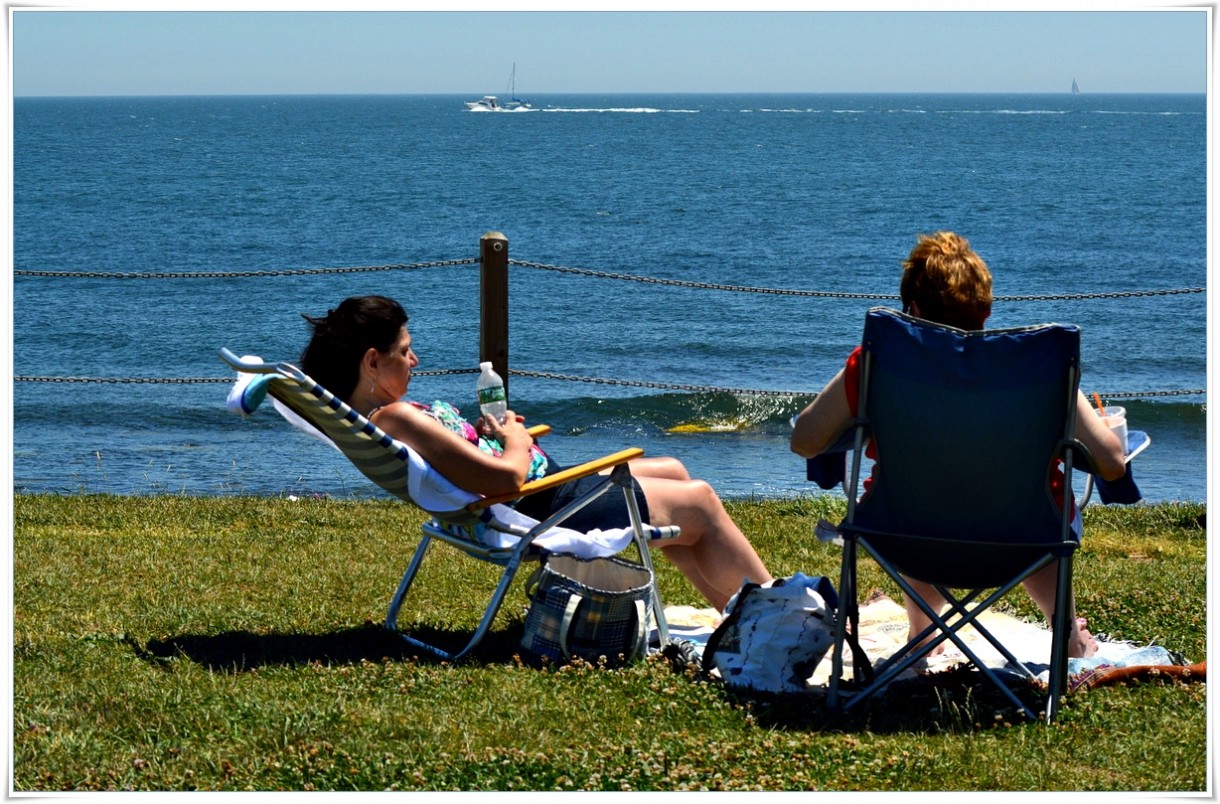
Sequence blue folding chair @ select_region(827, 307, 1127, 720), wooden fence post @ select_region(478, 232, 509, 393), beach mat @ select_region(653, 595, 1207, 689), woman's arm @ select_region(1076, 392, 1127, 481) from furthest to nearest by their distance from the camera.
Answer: wooden fence post @ select_region(478, 232, 509, 393)
beach mat @ select_region(653, 595, 1207, 689)
woman's arm @ select_region(1076, 392, 1127, 481)
blue folding chair @ select_region(827, 307, 1127, 720)

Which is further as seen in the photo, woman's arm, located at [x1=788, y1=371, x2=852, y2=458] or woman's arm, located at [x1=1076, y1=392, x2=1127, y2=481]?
woman's arm, located at [x1=788, y1=371, x2=852, y2=458]

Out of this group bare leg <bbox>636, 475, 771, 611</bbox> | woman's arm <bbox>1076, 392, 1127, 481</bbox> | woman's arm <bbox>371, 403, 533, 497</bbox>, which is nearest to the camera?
woman's arm <bbox>1076, 392, 1127, 481</bbox>

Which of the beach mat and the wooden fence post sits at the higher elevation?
the wooden fence post

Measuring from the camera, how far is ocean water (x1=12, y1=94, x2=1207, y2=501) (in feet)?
46.8

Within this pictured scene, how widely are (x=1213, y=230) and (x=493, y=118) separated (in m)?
143

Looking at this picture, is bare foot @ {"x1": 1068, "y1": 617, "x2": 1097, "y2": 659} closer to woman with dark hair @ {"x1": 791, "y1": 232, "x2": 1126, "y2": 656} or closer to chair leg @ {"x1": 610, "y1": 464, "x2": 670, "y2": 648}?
woman with dark hair @ {"x1": 791, "y1": 232, "x2": 1126, "y2": 656}

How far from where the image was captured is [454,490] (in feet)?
13.4

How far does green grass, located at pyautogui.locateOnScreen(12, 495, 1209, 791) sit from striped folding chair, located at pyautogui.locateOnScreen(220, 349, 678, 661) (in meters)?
0.32

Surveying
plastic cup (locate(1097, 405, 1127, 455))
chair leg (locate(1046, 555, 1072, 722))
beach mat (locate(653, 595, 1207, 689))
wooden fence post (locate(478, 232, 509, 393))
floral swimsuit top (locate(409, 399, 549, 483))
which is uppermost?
wooden fence post (locate(478, 232, 509, 393))

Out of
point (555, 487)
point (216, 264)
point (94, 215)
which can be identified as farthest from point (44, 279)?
point (555, 487)

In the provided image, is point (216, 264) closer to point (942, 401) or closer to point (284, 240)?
point (284, 240)

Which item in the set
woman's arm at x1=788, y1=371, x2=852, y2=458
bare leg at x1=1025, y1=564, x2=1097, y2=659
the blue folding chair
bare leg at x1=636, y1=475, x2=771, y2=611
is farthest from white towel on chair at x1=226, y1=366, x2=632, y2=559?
bare leg at x1=1025, y1=564, x2=1097, y2=659

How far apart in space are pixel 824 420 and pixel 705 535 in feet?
2.27

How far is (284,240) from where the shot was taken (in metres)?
41.8
